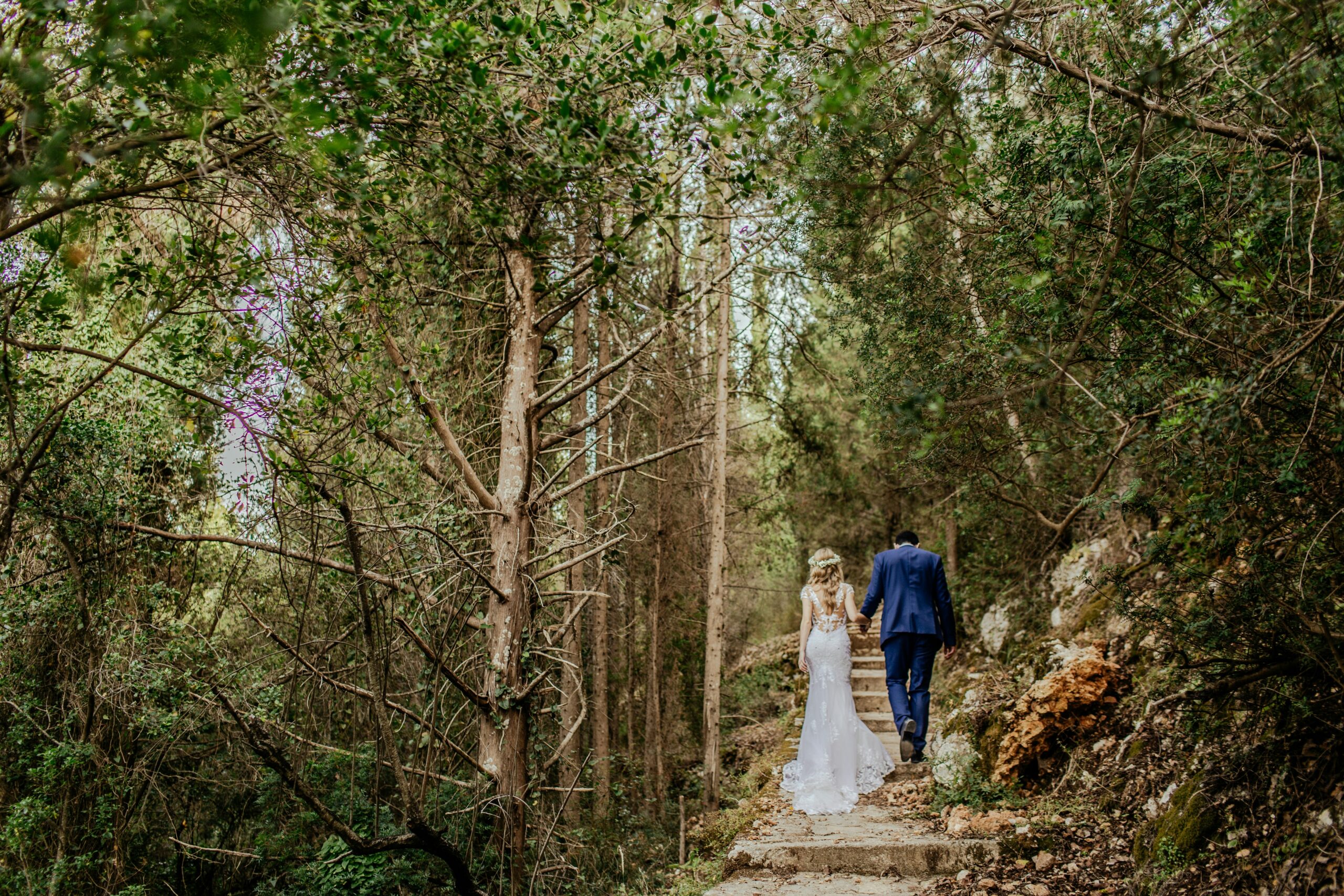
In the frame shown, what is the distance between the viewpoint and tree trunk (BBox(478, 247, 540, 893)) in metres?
5.55

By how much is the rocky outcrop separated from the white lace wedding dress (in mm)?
1512

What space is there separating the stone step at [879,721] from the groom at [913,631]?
7.66 ft

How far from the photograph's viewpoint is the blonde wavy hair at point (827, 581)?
25.7 feet

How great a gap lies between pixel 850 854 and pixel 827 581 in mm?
3025

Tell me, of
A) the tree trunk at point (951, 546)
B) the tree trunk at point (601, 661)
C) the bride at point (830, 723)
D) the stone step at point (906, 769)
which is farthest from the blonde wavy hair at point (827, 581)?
the tree trunk at point (951, 546)

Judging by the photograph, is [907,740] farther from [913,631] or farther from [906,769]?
[913,631]

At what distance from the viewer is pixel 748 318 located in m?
14.7

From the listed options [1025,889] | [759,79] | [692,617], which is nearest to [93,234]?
[759,79]

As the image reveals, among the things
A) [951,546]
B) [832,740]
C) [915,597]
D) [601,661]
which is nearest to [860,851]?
[832,740]

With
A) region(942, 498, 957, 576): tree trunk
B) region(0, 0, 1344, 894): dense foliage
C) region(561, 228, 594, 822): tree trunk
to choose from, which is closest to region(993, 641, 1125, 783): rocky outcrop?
region(0, 0, 1344, 894): dense foliage

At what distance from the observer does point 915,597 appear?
7094mm

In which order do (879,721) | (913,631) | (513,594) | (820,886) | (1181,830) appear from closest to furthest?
1. (1181,830)
2. (820,886)
3. (513,594)
4. (913,631)
5. (879,721)

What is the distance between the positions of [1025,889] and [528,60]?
5.37m

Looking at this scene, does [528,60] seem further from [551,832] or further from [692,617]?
[692,617]
